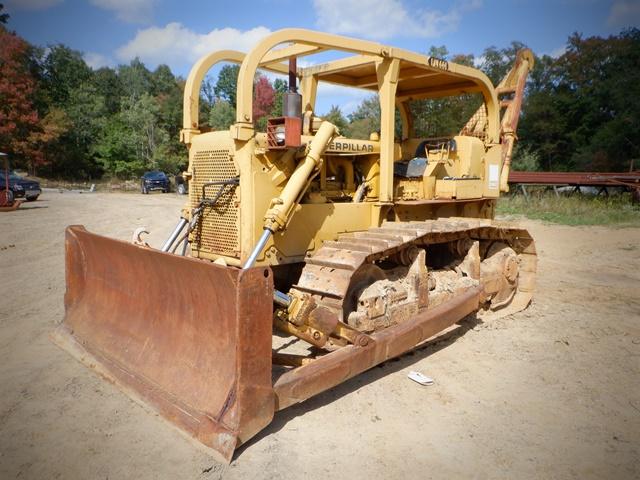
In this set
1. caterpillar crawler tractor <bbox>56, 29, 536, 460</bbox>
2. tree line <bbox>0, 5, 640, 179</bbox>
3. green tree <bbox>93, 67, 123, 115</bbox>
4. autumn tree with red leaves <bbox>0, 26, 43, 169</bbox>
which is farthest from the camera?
green tree <bbox>93, 67, 123, 115</bbox>

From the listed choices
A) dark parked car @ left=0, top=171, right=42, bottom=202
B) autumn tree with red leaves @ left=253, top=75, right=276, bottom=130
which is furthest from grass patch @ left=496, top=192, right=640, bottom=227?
autumn tree with red leaves @ left=253, top=75, right=276, bottom=130

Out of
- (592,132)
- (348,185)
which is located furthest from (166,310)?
(592,132)

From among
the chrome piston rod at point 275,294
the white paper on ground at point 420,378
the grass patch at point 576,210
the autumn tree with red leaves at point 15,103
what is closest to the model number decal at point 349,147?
the chrome piston rod at point 275,294

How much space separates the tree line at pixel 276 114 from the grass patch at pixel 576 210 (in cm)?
464

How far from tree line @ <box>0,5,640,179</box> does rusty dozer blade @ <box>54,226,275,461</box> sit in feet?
61.4

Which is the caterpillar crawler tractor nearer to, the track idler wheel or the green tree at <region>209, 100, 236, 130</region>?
the track idler wheel

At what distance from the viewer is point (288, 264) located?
4.53 m

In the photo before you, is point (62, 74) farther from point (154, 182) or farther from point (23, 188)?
point (23, 188)

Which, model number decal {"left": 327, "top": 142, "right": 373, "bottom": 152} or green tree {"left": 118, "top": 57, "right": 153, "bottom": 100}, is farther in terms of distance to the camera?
green tree {"left": 118, "top": 57, "right": 153, "bottom": 100}

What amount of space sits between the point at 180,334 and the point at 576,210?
16.8 meters

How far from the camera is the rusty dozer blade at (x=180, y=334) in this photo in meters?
2.80

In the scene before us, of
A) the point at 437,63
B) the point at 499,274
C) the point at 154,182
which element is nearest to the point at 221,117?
the point at 154,182

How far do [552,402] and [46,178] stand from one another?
39.6 metres

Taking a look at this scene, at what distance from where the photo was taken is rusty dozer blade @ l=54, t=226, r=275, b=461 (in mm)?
2805
